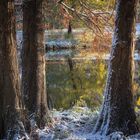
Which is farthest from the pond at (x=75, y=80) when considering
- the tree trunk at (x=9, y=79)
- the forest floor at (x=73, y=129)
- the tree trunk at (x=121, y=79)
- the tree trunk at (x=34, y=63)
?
the tree trunk at (x=9, y=79)

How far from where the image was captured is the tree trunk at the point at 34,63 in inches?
376

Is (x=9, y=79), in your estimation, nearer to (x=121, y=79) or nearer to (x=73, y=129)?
(x=121, y=79)

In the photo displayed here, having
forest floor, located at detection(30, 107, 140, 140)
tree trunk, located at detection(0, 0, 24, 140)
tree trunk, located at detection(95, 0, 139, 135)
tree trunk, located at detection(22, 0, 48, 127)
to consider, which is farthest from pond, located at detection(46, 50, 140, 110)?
tree trunk, located at detection(0, 0, 24, 140)

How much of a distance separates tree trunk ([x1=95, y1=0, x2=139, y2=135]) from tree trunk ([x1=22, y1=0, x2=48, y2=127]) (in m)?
1.78

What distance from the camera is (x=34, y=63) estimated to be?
31.9ft

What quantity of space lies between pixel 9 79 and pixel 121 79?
209 cm

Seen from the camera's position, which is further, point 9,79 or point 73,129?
point 73,129

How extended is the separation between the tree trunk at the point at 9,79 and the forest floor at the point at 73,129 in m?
0.91

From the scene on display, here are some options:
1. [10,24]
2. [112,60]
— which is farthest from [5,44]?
[112,60]

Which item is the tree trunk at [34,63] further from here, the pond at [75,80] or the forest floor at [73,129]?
the pond at [75,80]

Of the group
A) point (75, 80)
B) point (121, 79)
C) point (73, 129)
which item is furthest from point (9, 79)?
point (75, 80)

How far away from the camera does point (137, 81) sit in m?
23.6

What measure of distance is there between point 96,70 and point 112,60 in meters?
16.4

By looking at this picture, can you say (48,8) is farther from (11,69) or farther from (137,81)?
(137,81)
